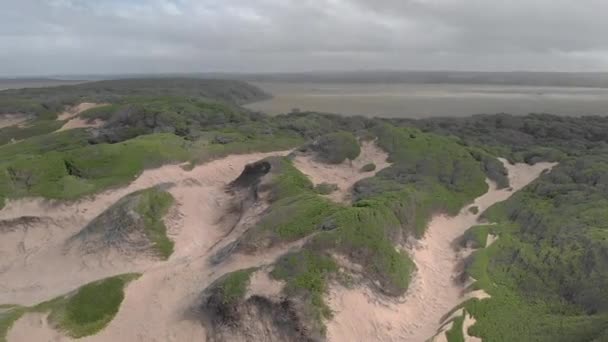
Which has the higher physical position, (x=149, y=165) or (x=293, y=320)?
(x=149, y=165)

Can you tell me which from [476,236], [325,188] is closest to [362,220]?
[476,236]

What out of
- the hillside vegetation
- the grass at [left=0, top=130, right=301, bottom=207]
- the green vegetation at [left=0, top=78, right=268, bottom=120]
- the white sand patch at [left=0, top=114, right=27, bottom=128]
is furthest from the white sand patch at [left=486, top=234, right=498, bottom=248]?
the white sand patch at [left=0, top=114, right=27, bottom=128]

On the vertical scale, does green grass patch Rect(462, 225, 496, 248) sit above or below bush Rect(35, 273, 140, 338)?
above

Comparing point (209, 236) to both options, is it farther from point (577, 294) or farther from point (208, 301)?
point (577, 294)

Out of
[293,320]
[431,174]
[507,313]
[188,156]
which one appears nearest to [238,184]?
[188,156]

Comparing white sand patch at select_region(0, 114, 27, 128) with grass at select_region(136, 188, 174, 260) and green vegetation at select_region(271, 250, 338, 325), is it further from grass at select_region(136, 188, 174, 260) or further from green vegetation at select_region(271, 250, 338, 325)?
green vegetation at select_region(271, 250, 338, 325)

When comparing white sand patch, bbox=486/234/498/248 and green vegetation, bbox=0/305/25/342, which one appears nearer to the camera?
green vegetation, bbox=0/305/25/342
